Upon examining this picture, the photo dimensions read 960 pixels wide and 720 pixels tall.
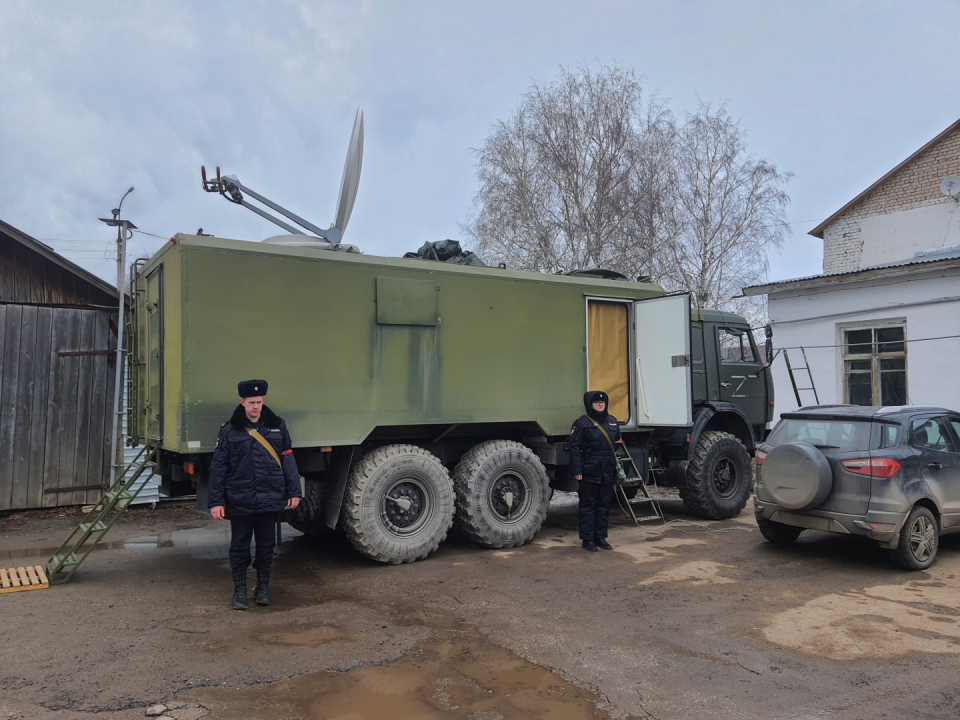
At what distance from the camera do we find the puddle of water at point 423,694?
11.6 feet

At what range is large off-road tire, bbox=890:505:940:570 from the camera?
622 centimetres

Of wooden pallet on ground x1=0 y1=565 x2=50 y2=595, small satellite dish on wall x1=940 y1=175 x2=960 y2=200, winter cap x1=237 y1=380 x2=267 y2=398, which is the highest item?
small satellite dish on wall x1=940 y1=175 x2=960 y2=200

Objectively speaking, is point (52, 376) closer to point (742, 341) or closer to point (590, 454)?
point (590, 454)

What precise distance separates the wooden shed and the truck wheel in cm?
537

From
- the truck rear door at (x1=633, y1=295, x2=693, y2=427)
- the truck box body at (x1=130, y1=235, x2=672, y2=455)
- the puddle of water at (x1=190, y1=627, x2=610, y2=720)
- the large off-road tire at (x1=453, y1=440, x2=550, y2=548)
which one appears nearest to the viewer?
the puddle of water at (x1=190, y1=627, x2=610, y2=720)

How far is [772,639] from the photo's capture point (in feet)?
15.1

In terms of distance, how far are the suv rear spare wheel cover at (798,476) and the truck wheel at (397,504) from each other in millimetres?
3294

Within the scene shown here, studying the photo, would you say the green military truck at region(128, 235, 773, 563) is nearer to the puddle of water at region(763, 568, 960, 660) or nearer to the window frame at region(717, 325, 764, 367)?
the window frame at region(717, 325, 764, 367)

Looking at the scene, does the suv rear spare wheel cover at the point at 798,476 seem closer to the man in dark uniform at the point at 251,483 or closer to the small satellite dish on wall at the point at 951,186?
the man in dark uniform at the point at 251,483

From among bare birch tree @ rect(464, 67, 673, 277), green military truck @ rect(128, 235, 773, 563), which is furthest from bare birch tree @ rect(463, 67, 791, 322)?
green military truck @ rect(128, 235, 773, 563)

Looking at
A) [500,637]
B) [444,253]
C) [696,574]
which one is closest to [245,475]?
[500,637]

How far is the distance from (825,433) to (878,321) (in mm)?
7344

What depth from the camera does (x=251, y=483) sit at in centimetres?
536

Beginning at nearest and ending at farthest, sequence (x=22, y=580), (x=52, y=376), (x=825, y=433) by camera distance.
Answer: (x=22, y=580) < (x=825, y=433) < (x=52, y=376)
